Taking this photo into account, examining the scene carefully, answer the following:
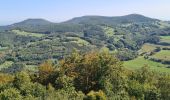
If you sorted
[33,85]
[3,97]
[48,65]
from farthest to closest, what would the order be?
[48,65] < [33,85] < [3,97]

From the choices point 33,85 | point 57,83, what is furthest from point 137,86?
point 33,85

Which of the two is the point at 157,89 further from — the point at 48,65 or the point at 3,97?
the point at 3,97

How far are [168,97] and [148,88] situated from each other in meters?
5.48

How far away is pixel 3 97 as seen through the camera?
77.2 m

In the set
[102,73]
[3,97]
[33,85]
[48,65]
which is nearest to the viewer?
[3,97]

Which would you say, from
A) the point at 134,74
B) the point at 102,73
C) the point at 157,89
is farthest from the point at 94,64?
the point at 157,89

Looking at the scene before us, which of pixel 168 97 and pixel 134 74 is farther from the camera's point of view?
pixel 134 74

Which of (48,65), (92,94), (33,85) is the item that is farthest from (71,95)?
(48,65)

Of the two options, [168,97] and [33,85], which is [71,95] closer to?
[33,85]

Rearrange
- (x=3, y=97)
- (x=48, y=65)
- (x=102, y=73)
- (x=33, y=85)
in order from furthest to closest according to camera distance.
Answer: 1. (x=48, y=65)
2. (x=102, y=73)
3. (x=33, y=85)
4. (x=3, y=97)

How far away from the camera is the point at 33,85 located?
85.6 metres

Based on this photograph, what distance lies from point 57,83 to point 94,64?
1238 centimetres

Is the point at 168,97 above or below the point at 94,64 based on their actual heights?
below

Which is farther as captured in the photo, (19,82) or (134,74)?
(134,74)
